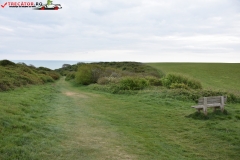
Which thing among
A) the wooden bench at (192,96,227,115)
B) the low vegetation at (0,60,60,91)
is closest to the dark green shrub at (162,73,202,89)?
the wooden bench at (192,96,227,115)

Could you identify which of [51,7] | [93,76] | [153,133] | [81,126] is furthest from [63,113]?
[93,76]

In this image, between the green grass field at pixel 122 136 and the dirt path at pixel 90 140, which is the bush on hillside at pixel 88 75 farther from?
the dirt path at pixel 90 140

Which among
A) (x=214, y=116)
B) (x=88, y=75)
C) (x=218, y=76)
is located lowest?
(x=214, y=116)

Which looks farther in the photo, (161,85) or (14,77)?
(161,85)

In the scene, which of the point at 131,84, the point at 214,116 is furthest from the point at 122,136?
the point at 131,84

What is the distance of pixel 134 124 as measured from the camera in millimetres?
9969

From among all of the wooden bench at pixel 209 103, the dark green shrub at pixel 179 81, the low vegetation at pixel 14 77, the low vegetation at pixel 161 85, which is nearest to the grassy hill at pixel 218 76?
the low vegetation at pixel 161 85

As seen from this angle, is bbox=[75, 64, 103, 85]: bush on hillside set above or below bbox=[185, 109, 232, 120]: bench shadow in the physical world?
above

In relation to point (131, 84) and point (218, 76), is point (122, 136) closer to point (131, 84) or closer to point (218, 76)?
point (131, 84)

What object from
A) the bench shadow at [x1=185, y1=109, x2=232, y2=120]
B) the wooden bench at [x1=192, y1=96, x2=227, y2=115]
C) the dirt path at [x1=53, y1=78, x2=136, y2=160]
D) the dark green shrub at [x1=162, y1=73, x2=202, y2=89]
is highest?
the dark green shrub at [x1=162, y1=73, x2=202, y2=89]

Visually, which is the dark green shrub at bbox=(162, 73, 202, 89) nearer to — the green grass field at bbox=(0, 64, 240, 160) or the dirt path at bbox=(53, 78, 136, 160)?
the green grass field at bbox=(0, 64, 240, 160)

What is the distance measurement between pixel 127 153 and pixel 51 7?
1359 centimetres

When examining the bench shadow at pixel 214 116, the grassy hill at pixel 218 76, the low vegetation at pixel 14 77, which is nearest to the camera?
the bench shadow at pixel 214 116

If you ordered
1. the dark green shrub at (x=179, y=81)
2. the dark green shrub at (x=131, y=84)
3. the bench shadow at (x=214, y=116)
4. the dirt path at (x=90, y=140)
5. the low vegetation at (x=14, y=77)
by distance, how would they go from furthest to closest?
1. the dark green shrub at (x=179, y=81)
2. the dark green shrub at (x=131, y=84)
3. the low vegetation at (x=14, y=77)
4. the bench shadow at (x=214, y=116)
5. the dirt path at (x=90, y=140)
